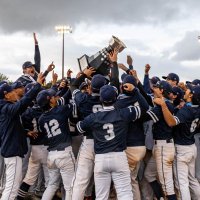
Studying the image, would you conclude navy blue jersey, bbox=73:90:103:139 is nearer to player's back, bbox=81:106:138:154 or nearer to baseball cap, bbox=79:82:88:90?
baseball cap, bbox=79:82:88:90

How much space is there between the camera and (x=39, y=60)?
8.52 metres

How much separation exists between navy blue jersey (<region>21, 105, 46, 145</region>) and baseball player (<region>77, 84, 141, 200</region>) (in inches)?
64.5

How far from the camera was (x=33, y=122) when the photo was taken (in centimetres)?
667

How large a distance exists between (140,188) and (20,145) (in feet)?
8.06

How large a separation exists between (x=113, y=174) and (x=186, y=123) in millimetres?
1749

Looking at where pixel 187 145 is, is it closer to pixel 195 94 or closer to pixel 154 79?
pixel 195 94

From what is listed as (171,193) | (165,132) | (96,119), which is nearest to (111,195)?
(171,193)

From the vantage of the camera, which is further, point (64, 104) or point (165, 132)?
point (64, 104)

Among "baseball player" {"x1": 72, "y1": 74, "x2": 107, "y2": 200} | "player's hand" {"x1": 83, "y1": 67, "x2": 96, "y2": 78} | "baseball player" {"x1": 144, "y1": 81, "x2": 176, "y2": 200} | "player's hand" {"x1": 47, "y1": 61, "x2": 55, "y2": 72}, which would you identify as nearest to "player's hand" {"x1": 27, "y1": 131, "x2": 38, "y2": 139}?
"baseball player" {"x1": 72, "y1": 74, "x2": 107, "y2": 200}

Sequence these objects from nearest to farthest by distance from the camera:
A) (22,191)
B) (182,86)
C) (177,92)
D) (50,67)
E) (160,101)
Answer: (160,101), (177,92), (22,191), (50,67), (182,86)

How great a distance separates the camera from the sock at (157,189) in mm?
6305

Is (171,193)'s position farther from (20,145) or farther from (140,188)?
(20,145)

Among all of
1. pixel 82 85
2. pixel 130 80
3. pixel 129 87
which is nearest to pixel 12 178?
pixel 82 85

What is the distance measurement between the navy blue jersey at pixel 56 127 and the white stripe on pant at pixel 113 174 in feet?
3.28
